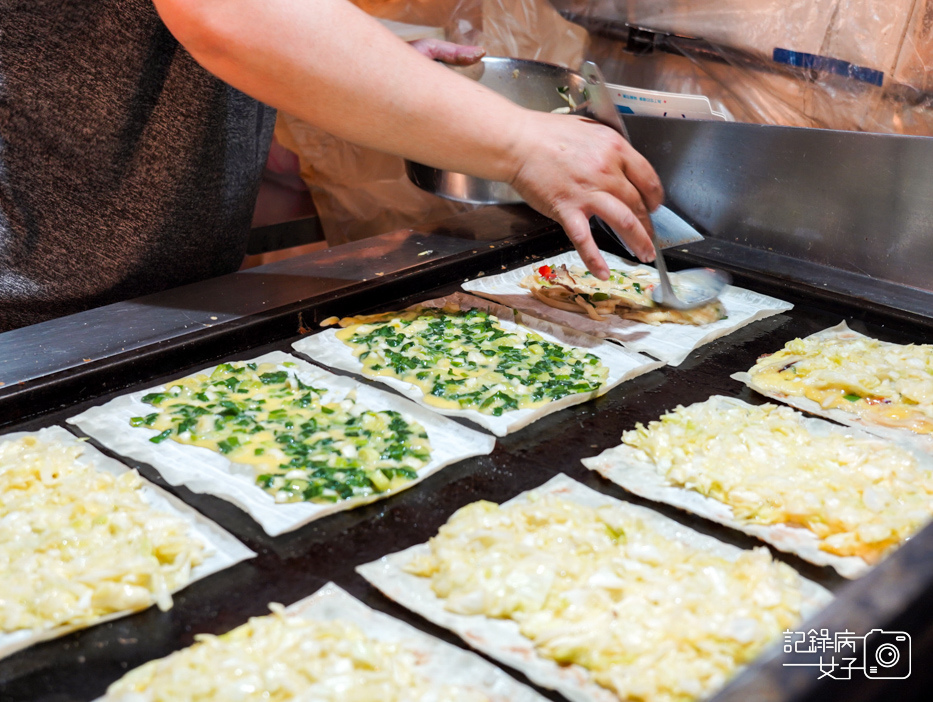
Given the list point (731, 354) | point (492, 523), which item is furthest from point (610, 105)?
point (492, 523)

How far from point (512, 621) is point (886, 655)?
55cm

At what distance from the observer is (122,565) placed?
1.40m

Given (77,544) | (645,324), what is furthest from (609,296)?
(77,544)

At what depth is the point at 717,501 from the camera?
1.67 m

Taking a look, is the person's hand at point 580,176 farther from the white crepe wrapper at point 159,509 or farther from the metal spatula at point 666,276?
the white crepe wrapper at point 159,509

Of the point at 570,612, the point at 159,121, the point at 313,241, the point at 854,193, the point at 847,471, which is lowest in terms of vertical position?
the point at 313,241

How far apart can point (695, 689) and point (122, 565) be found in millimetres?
935

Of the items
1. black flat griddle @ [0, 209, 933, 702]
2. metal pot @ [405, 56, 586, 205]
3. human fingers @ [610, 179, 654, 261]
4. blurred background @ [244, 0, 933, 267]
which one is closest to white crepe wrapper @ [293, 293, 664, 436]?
black flat griddle @ [0, 209, 933, 702]

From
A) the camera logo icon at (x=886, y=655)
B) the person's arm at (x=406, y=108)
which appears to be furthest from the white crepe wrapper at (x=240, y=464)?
the camera logo icon at (x=886, y=655)

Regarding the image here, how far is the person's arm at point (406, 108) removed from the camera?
1.86 m

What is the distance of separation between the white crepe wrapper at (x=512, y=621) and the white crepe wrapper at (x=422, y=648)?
4 centimetres

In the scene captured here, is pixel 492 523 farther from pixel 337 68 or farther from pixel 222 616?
pixel 337 68

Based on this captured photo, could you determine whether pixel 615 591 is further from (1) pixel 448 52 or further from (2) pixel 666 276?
(1) pixel 448 52

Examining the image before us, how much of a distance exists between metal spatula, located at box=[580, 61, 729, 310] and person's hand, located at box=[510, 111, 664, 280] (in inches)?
6.3
